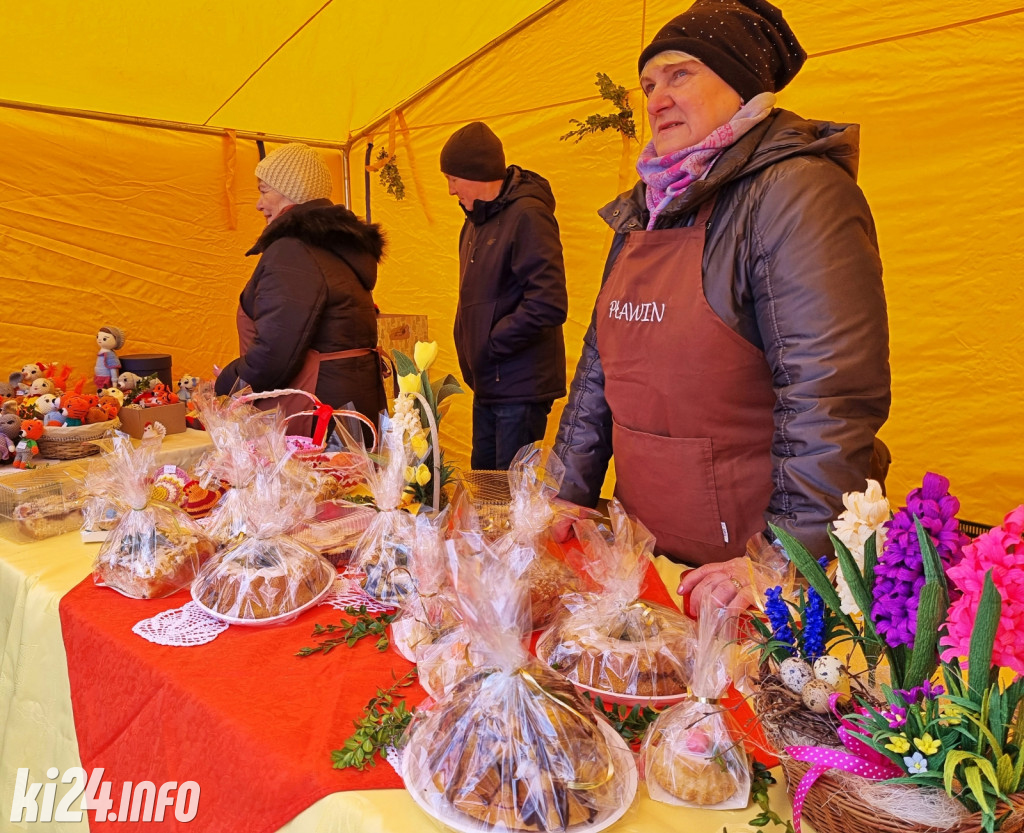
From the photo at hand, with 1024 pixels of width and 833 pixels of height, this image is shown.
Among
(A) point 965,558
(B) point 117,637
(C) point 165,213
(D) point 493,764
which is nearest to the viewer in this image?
(A) point 965,558

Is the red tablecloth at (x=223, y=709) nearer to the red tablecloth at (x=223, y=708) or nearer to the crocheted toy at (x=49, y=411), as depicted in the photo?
the red tablecloth at (x=223, y=708)

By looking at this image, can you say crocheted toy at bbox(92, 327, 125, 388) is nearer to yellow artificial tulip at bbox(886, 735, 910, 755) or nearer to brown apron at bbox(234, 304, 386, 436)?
brown apron at bbox(234, 304, 386, 436)

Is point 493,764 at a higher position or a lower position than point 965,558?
lower

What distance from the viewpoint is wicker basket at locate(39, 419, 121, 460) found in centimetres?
267

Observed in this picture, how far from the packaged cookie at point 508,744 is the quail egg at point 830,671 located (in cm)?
25

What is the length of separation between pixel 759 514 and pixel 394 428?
2.55 feet

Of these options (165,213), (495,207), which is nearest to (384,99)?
(165,213)

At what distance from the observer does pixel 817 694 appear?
830 mm

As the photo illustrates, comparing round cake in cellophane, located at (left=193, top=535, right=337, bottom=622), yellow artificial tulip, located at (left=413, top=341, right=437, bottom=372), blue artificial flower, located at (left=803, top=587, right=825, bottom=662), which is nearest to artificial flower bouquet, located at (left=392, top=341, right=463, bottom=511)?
yellow artificial tulip, located at (left=413, top=341, right=437, bottom=372)

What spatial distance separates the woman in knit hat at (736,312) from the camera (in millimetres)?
1397

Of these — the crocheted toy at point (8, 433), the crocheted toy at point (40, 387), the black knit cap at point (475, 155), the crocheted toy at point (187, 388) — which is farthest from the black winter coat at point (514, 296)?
the crocheted toy at point (8, 433)

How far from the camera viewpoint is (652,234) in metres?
1.73

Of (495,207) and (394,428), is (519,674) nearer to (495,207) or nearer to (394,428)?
(394,428)

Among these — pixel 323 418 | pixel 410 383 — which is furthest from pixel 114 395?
pixel 410 383
